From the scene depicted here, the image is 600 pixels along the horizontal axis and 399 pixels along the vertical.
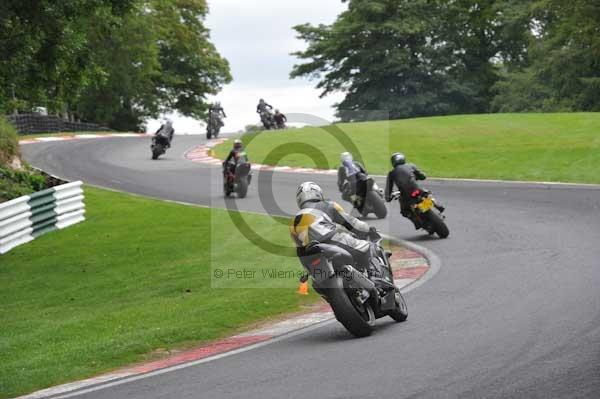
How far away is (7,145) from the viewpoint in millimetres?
26609

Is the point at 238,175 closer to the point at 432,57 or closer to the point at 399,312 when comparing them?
the point at 399,312

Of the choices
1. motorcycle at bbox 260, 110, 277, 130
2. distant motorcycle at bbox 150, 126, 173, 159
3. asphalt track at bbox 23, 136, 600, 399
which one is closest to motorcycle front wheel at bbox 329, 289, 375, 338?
asphalt track at bbox 23, 136, 600, 399

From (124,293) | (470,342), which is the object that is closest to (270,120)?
(124,293)

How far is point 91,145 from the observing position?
41.8 m

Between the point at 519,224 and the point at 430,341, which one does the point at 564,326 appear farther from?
the point at 519,224

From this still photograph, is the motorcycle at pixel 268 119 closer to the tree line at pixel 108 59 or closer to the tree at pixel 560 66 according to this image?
the tree line at pixel 108 59

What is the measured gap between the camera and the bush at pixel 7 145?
26159 millimetres

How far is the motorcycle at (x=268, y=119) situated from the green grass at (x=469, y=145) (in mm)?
1707

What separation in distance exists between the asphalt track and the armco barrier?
8.31m

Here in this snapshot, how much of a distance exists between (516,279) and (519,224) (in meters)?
5.51

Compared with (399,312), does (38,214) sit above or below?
below

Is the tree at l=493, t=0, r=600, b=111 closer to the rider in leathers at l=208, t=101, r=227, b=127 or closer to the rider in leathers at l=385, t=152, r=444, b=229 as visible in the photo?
the rider in leathers at l=208, t=101, r=227, b=127

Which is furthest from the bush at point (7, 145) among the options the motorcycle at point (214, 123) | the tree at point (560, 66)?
the tree at point (560, 66)

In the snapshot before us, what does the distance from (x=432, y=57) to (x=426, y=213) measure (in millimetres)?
47338
